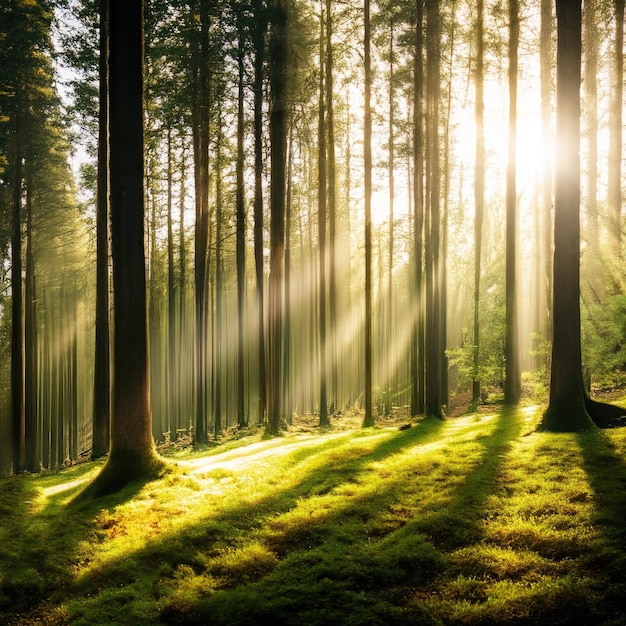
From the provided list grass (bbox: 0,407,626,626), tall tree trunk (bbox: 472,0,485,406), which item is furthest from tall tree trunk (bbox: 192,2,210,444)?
tall tree trunk (bbox: 472,0,485,406)

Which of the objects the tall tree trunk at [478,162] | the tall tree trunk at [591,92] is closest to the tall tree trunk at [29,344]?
the tall tree trunk at [478,162]

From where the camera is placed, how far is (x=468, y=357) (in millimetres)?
13312

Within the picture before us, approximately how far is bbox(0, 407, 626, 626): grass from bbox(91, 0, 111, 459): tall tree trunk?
4.28 m

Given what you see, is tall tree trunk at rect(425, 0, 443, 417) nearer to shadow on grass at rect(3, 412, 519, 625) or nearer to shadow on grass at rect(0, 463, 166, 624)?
shadow on grass at rect(3, 412, 519, 625)

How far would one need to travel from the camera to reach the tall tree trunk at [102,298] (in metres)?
11.5

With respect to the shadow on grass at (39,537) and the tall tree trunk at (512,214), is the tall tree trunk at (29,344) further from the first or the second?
the tall tree trunk at (512,214)

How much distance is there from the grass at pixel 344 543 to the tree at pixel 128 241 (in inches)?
35.0

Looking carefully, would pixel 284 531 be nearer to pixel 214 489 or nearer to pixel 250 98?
pixel 214 489

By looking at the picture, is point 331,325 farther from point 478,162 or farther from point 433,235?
point 478,162

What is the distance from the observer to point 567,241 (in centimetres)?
793

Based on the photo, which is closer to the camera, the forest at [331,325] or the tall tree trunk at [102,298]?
the forest at [331,325]

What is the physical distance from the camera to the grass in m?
3.69

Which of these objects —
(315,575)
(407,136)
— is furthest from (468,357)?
(315,575)

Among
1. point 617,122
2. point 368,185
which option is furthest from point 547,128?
point 368,185
